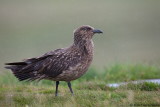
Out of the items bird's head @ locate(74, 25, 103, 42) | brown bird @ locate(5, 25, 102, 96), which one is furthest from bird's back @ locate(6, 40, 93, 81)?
bird's head @ locate(74, 25, 103, 42)

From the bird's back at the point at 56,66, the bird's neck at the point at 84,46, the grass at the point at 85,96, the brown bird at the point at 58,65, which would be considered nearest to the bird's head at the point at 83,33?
the bird's neck at the point at 84,46

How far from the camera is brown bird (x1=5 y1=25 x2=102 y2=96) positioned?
1167 cm

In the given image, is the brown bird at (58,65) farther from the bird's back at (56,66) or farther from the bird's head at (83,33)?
the bird's head at (83,33)

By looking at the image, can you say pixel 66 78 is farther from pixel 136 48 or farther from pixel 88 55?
pixel 136 48

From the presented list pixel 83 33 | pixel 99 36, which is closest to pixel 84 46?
pixel 83 33

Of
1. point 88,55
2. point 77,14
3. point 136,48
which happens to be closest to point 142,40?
point 136,48

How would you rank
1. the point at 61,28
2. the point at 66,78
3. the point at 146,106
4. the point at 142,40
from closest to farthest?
→ 1. the point at 146,106
2. the point at 66,78
3. the point at 142,40
4. the point at 61,28

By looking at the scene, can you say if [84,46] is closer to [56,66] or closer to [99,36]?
[56,66]

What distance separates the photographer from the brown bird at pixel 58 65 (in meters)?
11.7

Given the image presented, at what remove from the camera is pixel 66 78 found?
1172 cm

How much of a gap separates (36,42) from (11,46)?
161 cm

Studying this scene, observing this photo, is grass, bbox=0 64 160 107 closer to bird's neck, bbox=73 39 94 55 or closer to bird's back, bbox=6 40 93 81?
bird's back, bbox=6 40 93 81

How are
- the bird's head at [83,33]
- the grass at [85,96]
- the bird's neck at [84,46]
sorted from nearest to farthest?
1. the grass at [85,96]
2. the bird's neck at [84,46]
3. the bird's head at [83,33]

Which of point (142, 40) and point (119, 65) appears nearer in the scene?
point (119, 65)
